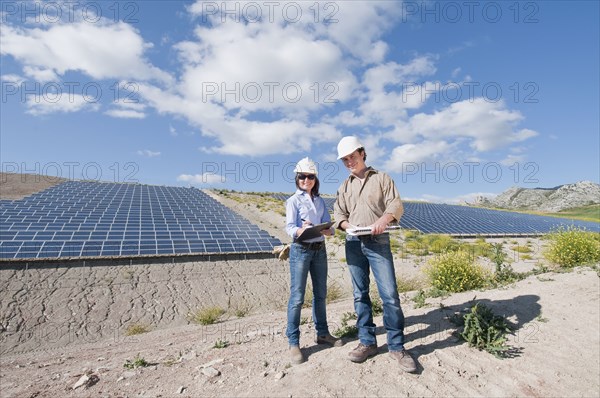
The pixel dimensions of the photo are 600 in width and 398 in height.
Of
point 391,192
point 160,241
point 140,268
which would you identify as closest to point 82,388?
point 391,192

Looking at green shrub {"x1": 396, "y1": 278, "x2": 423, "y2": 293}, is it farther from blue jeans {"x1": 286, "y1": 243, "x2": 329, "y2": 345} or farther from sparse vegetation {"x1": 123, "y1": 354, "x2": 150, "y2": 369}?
sparse vegetation {"x1": 123, "y1": 354, "x2": 150, "y2": 369}

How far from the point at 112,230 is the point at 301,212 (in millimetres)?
13108

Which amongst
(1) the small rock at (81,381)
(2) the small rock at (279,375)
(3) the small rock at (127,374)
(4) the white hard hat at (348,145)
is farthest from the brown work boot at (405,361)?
(1) the small rock at (81,381)

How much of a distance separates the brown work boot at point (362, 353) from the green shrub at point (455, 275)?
4.26 metres

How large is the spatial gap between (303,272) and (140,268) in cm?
985

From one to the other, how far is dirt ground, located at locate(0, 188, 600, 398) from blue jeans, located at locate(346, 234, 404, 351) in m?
0.35

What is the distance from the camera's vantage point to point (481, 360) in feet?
13.5

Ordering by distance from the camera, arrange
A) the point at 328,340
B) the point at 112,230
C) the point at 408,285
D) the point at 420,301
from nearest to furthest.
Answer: the point at 328,340 → the point at 420,301 → the point at 408,285 → the point at 112,230

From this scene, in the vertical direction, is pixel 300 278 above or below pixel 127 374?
above

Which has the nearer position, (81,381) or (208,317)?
(81,381)

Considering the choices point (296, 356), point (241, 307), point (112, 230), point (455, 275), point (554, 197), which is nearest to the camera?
point (296, 356)

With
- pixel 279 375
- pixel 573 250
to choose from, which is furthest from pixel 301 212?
pixel 573 250

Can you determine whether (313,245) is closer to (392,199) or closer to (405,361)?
(392,199)

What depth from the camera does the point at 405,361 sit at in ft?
12.5
